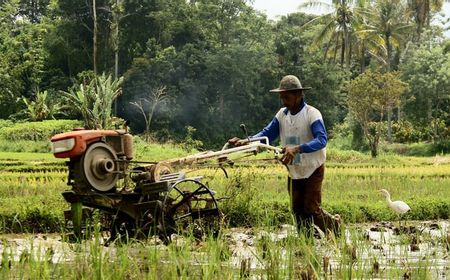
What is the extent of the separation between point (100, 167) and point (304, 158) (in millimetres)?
1613

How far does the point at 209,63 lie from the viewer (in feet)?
115

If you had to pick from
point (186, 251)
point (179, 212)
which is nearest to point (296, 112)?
point (179, 212)

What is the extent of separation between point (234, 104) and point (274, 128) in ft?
101

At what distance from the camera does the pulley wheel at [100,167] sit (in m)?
5.56

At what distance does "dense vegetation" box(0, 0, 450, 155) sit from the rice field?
1601cm

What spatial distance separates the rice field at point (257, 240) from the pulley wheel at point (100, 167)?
474mm

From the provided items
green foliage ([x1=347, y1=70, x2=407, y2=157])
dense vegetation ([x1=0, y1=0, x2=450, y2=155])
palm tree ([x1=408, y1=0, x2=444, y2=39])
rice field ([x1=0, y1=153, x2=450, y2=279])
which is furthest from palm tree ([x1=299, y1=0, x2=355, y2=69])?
rice field ([x1=0, y1=153, x2=450, y2=279])

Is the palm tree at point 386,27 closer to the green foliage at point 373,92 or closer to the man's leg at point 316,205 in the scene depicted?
the green foliage at point 373,92

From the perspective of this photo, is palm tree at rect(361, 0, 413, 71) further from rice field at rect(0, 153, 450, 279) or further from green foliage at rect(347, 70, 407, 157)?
rice field at rect(0, 153, 450, 279)

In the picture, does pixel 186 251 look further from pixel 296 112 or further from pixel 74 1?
pixel 74 1

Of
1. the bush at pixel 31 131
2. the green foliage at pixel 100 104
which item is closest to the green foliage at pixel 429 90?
the green foliage at pixel 100 104

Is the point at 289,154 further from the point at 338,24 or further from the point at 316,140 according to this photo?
the point at 338,24

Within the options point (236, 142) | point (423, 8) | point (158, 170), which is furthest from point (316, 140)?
point (423, 8)

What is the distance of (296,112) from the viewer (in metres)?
5.74
